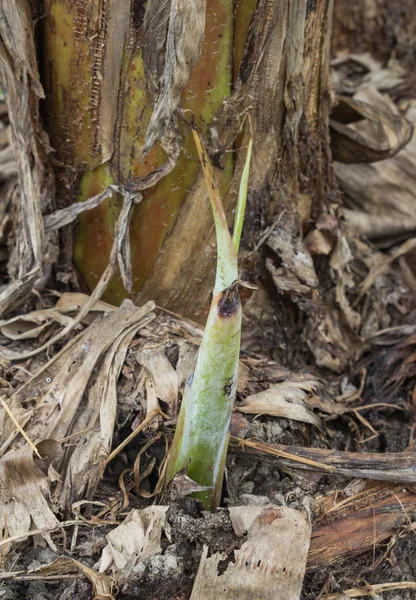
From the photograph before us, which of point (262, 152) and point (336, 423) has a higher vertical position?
point (262, 152)

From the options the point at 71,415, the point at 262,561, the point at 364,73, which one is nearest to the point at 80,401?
the point at 71,415

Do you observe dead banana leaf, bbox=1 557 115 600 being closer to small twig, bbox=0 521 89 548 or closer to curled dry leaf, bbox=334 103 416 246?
small twig, bbox=0 521 89 548

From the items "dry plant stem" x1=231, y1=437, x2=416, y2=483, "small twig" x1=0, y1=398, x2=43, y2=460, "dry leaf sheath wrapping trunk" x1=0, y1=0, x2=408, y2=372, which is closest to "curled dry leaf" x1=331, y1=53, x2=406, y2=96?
"dry leaf sheath wrapping trunk" x1=0, y1=0, x2=408, y2=372

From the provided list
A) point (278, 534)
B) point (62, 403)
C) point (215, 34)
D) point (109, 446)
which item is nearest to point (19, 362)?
point (62, 403)

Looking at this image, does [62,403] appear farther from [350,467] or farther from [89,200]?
[350,467]

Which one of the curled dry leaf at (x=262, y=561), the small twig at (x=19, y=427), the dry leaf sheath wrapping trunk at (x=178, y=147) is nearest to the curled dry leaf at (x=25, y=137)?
the dry leaf sheath wrapping trunk at (x=178, y=147)
